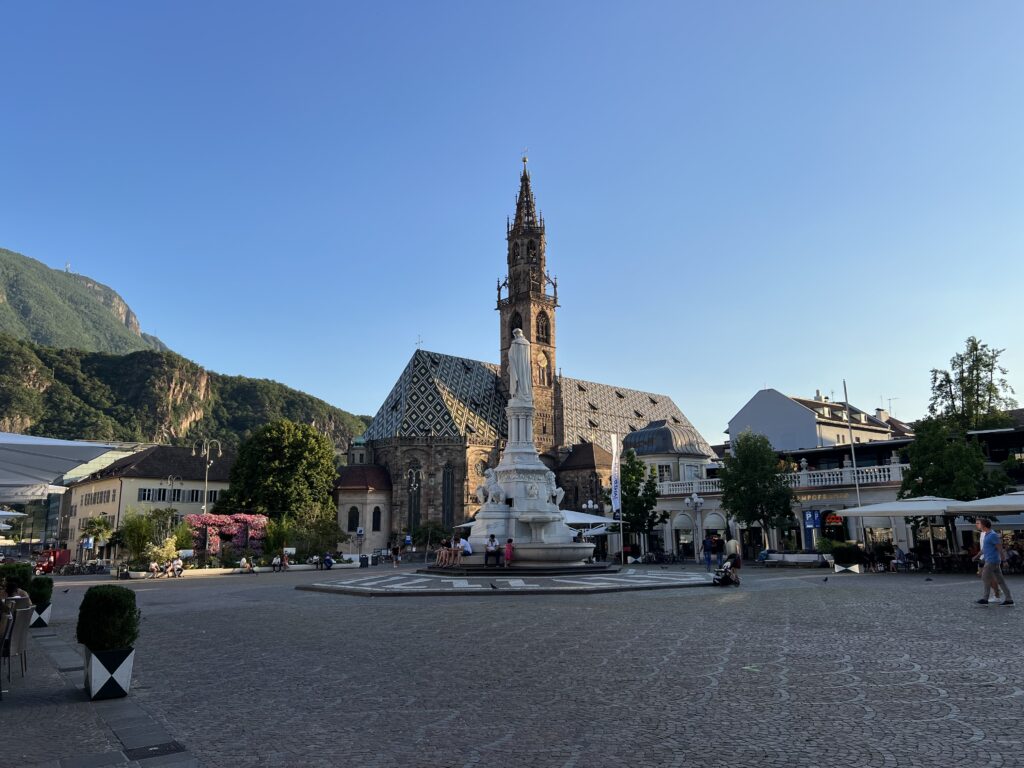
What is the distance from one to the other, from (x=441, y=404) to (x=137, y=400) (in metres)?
101

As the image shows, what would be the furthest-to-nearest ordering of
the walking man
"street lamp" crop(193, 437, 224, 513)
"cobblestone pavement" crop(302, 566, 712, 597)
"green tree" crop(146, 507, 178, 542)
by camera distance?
"street lamp" crop(193, 437, 224, 513), "green tree" crop(146, 507, 178, 542), "cobblestone pavement" crop(302, 566, 712, 597), the walking man

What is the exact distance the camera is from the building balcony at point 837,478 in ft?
118

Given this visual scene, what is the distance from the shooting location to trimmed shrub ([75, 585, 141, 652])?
7504mm

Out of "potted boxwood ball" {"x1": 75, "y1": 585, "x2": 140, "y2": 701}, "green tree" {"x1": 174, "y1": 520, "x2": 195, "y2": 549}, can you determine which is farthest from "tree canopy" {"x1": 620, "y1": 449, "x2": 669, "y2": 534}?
"potted boxwood ball" {"x1": 75, "y1": 585, "x2": 140, "y2": 701}

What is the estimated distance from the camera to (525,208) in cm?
8450

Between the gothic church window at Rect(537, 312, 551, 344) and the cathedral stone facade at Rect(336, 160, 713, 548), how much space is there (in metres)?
→ 0.11

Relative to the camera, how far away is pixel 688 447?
64.2 metres

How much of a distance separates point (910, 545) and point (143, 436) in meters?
139

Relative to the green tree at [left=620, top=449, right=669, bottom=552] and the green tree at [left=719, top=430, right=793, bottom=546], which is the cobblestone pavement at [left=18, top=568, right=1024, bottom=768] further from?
the green tree at [left=620, top=449, right=669, bottom=552]

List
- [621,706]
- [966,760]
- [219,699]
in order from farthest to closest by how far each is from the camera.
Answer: [219,699] < [621,706] < [966,760]

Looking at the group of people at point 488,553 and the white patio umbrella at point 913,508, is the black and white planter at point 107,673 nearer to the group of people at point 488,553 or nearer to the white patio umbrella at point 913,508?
the group of people at point 488,553

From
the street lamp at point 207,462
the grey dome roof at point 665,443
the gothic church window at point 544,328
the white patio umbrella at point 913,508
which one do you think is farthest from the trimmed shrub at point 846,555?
the gothic church window at point 544,328

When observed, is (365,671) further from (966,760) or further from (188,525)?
(188,525)

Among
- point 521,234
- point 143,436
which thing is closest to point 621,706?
point 521,234
